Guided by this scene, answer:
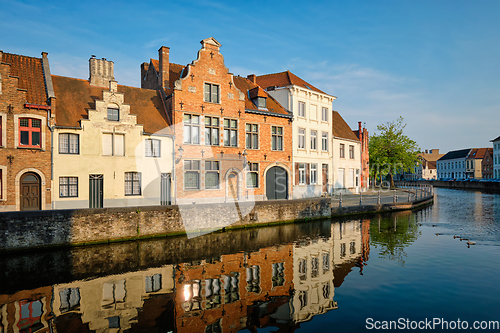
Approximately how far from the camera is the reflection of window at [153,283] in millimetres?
9877

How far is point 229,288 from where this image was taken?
9.99 meters

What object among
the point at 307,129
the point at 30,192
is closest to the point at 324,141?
the point at 307,129

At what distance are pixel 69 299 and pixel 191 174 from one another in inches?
549

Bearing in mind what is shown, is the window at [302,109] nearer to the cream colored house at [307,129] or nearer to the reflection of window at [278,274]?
the cream colored house at [307,129]

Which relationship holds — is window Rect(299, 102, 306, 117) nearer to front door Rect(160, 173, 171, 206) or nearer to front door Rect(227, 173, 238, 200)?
front door Rect(227, 173, 238, 200)

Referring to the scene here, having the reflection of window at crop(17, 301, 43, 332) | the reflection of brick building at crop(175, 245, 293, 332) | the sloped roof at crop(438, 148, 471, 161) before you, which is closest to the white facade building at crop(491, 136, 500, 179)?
the sloped roof at crop(438, 148, 471, 161)

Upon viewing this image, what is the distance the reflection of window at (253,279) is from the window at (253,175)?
536 inches

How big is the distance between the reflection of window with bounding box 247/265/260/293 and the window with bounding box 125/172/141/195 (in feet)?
37.5

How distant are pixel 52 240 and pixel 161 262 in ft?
17.3

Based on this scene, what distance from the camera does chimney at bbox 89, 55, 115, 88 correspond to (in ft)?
71.8

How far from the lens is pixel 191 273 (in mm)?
11312

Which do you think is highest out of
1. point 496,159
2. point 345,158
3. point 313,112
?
point 313,112

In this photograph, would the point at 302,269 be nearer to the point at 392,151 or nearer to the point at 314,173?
the point at 314,173

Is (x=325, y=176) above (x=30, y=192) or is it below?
above
